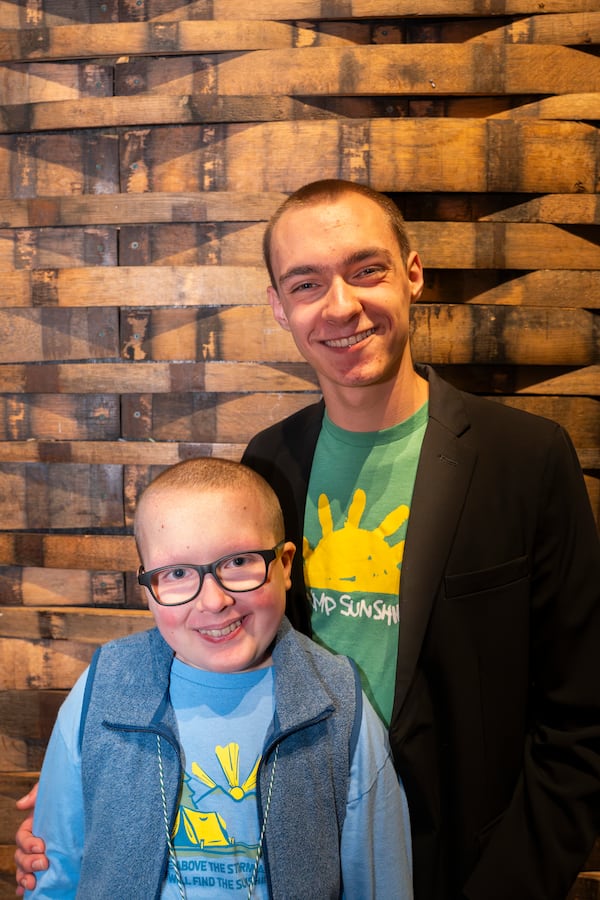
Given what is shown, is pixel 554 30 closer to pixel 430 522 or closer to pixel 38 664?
pixel 430 522

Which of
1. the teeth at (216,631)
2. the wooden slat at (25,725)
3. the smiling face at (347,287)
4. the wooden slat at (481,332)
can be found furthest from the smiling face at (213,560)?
the wooden slat at (25,725)

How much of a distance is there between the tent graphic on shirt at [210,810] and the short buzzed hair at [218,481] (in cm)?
47

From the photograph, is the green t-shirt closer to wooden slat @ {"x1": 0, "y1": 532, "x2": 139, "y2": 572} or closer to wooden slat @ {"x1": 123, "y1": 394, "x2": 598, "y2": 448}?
wooden slat @ {"x1": 123, "y1": 394, "x2": 598, "y2": 448}

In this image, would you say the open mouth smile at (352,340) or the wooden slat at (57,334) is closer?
the open mouth smile at (352,340)

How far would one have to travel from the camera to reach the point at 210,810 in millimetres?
1372

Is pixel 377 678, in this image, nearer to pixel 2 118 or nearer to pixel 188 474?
pixel 188 474

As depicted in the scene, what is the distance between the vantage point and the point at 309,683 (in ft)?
4.70

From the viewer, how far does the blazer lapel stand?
1562 millimetres

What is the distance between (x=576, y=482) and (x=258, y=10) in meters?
1.76

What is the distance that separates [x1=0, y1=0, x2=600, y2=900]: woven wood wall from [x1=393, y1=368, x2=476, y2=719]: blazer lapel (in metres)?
0.63

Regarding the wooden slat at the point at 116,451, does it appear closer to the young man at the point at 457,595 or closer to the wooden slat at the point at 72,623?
the wooden slat at the point at 72,623

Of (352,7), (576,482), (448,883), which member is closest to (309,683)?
(448,883)

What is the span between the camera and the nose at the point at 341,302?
1582 millimetres

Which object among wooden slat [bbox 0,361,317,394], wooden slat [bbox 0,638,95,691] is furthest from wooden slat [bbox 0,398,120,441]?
wooden slat [bbox 0,638,95,691]
